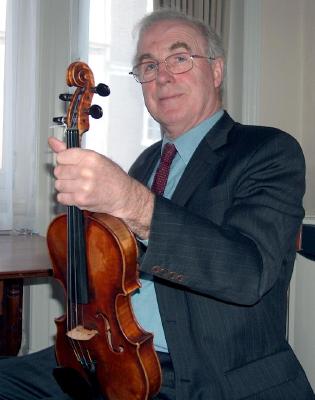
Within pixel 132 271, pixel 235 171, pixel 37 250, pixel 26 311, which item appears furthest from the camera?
pixel 26 311

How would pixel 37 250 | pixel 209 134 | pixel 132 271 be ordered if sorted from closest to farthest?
pixel 132 271, pixel 209 134, pixel 37 250

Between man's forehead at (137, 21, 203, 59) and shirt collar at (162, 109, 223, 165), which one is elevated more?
man's forehead at (137, 21, 203, 59)

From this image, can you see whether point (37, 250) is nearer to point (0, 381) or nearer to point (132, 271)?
point (0, 381)

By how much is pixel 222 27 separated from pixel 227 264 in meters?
2.01

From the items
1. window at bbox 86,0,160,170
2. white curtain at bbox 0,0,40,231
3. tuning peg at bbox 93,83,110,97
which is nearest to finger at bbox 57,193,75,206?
tuning peg at bbox 93,83,110,97

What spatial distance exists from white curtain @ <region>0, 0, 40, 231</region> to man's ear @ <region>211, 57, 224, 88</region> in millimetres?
1176

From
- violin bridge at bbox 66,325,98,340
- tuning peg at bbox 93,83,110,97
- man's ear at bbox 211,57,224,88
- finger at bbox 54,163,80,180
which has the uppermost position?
man's ear at bbox 211,57,224,88

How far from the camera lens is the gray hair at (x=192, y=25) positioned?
1.39m

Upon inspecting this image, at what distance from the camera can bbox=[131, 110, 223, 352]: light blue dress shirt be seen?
1.17 meters

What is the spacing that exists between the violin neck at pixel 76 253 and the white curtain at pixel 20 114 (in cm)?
130

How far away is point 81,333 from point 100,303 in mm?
79

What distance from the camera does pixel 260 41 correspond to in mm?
2662

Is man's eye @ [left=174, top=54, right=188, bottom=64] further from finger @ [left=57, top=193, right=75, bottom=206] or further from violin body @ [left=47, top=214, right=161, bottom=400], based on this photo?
finger @ [left=57, top=193, right=75, bottom=206]

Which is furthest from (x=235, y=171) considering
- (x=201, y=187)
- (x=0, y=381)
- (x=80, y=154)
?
(x=0, y=381)
